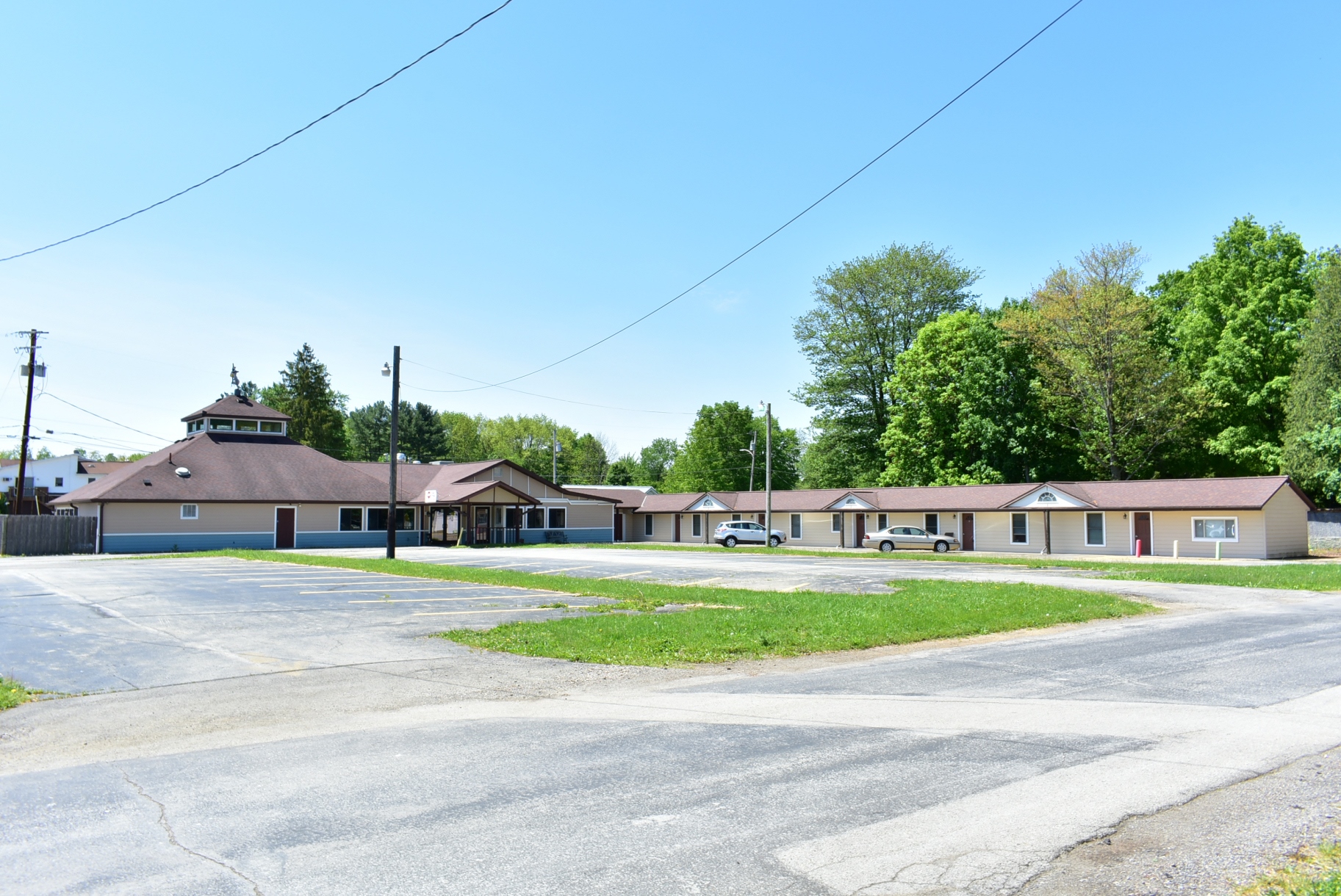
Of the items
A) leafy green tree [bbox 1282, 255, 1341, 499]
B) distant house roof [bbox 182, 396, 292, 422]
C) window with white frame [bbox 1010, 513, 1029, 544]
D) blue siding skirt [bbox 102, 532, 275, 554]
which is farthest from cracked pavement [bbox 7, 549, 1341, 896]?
Result: distant house roof [bbox 182, 396, 292, 422]

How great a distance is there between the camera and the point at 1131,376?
54.9 metres

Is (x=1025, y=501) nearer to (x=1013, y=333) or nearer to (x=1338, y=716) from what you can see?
(x=1013, y=333)

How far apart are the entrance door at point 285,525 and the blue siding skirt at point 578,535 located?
13.9 m

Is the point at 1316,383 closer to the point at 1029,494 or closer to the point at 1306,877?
the point at 1029,494

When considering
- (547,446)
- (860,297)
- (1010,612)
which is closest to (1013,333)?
(860,297)

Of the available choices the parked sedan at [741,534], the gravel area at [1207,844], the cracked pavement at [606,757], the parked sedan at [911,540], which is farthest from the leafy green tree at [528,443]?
the gravel area at [1207,844]

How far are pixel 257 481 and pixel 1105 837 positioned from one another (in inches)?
2057

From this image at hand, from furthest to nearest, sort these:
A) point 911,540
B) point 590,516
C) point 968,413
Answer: point 590,516, point 968,413, point 911,540

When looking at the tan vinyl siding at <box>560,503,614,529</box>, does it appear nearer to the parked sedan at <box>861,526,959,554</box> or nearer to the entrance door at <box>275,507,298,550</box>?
the entrance door at <box>275,507,298,550</box>

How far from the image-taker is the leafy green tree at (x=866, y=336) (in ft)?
220

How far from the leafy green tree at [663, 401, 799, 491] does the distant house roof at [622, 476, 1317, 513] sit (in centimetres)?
2826

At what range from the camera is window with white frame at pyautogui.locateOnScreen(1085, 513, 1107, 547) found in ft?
155

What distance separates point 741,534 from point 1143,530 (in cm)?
2370

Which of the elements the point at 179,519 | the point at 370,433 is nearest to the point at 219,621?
the point at 179,519
